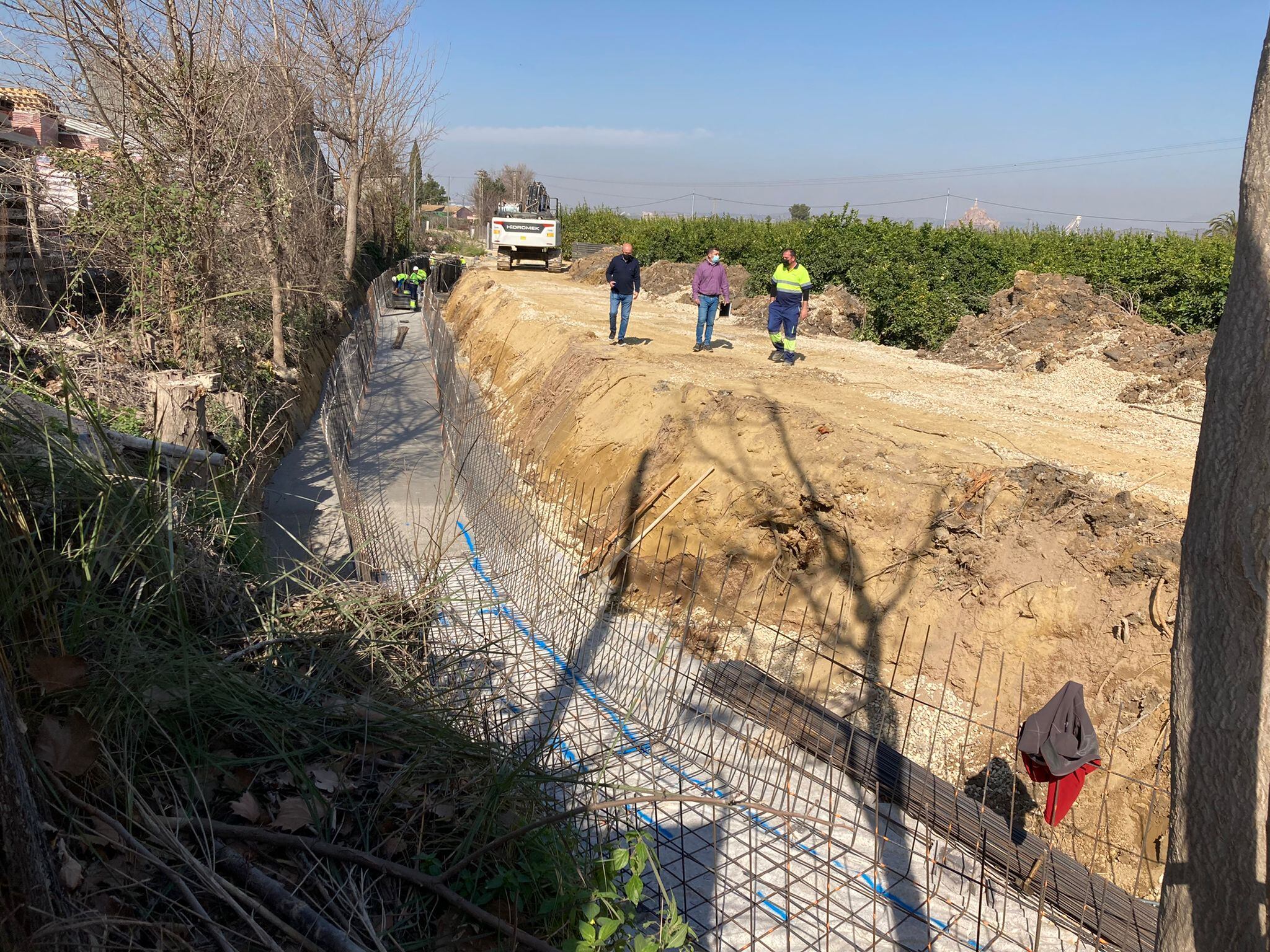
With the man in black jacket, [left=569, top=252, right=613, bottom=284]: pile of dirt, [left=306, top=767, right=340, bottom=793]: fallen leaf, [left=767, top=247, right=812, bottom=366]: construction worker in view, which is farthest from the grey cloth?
[left=569, top=252, right=613, bottom=284]: pile of dirt

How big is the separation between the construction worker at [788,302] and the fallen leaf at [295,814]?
958cm

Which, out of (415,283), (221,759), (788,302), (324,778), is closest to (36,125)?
(788,302)

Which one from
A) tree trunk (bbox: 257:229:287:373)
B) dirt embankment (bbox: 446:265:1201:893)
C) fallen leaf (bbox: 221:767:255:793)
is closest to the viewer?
fallen leaf (bbox: 221:767:255:793)

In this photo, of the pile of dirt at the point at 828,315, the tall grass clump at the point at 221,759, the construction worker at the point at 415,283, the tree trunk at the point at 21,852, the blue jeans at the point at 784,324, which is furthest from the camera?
the construction worker at the point at 415,283

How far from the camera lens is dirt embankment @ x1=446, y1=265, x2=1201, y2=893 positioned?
230 inches

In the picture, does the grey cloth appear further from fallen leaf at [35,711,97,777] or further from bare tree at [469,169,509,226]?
bare tree at [469,169,509,226]

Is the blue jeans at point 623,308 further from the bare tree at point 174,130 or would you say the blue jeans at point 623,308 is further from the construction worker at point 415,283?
the construction worker at point 415,283

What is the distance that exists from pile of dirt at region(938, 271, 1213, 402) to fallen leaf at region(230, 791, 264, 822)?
34.4 feet

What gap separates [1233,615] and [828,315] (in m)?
16.2

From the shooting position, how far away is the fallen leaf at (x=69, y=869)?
186 cm

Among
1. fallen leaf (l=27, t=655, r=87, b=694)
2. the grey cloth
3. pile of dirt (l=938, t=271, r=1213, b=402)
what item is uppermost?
pile of dirt (l=938, t=271, r=1213, b=402)

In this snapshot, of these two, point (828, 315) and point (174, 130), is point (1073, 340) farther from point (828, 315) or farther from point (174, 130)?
point (174, 130)

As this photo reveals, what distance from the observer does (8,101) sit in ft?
36.4

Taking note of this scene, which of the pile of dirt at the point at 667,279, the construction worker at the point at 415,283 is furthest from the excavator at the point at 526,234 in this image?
the pile of dirt at the point at 667,279
